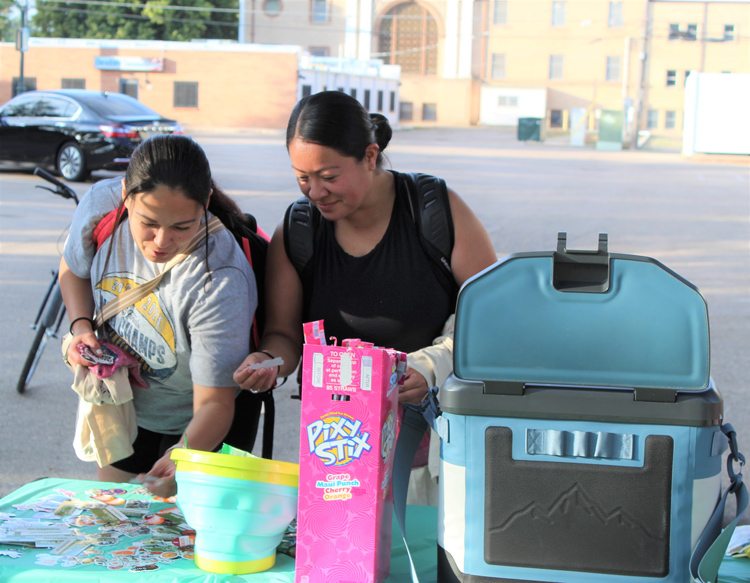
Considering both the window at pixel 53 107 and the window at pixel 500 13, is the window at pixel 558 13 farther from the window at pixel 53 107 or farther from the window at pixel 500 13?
the window at pixel 53 107

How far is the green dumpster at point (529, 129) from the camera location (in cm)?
3447

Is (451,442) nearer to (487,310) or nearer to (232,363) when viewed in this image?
(487,310)

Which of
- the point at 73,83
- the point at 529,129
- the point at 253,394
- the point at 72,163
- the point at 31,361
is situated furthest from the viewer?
the point at 73,83

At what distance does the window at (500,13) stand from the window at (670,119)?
11.9 m

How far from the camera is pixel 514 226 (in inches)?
424

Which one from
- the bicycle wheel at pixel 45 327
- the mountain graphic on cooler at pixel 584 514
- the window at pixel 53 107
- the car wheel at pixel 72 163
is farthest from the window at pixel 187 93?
the mountain graphic on cooler at pixel 584 514

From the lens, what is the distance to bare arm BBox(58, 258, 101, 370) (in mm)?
2039

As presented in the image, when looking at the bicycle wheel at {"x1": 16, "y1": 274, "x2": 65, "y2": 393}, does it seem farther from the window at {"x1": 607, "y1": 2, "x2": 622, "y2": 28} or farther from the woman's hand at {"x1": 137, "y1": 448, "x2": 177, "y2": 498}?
the window at {"x1": 607, "y1": 2, "x2": 622, "y2": 28}

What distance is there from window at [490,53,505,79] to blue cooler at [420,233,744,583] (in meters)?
52.8

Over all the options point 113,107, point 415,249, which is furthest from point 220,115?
point 415,249

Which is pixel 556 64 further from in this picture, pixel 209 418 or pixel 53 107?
pixel 209 418

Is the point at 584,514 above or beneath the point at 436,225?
beneath

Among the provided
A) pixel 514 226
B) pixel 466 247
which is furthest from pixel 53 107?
pixel 466 247

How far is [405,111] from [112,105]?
39.9m
